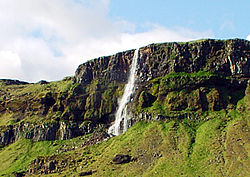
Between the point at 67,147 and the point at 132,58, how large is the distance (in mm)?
56821

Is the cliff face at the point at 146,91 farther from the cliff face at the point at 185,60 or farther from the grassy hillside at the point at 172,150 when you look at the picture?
the grassy hillside at the point at 172,150

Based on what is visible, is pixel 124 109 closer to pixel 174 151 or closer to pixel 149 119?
pixel 149 119

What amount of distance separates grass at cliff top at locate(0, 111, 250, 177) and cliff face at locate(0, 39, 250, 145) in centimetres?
894

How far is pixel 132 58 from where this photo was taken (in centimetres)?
17288

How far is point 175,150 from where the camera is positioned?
123125 mm

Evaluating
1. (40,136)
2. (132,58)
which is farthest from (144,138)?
(40,136)

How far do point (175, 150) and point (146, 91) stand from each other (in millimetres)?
44271

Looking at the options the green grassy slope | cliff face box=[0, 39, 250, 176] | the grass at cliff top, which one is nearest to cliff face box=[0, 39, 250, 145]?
cliff face box=[0, 39, 250, 176]

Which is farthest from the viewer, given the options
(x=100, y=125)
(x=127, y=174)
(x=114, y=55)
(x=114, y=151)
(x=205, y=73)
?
(x=114, y=55)

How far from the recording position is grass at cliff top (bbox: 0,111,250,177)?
361 ft

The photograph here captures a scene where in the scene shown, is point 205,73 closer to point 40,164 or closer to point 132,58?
point 132,58

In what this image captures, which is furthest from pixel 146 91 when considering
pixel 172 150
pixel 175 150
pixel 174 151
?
pixel 174 151

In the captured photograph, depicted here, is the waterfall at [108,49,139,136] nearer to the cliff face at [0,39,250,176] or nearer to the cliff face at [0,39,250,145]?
the cliff face at [0,39,250,176]

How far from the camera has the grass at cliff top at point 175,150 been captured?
4328 inches
